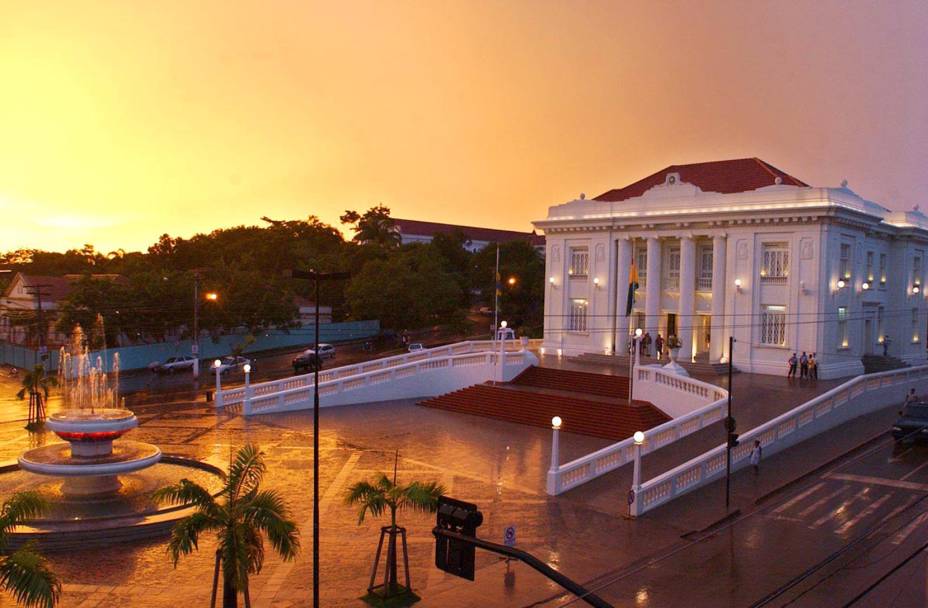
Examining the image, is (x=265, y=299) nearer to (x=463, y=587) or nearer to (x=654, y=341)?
(x=654, y=341)

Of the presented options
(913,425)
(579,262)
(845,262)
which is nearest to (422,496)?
(913,425)

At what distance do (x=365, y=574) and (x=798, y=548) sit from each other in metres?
10.3

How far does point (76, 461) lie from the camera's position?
70.4 ft

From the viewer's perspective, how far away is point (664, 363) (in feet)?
143

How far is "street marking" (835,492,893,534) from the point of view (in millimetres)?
20172

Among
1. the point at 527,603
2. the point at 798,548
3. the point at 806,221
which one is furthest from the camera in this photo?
the point at 806,221

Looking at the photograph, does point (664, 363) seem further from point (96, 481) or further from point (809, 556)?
point (96, 481)

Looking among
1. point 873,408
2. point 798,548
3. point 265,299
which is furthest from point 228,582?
point 265,299

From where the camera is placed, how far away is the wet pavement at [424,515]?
1580cm

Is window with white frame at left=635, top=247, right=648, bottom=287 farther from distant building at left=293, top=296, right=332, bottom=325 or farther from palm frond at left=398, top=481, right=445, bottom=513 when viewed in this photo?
distant building at left=293, top=296, right=332, bottom=325

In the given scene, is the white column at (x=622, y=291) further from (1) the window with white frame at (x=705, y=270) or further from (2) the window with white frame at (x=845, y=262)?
(2) the window with white frame at (x=845, y=262)

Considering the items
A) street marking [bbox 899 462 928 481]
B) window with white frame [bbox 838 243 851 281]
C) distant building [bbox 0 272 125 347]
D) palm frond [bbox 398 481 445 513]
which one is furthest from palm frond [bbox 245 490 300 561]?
distant building [bbox 0 272 125 347]

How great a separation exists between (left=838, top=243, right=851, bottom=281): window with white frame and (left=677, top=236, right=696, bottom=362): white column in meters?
7.64

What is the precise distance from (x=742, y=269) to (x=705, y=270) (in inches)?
138
